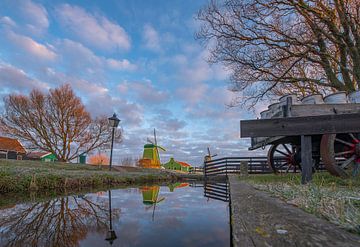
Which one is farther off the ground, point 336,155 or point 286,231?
point 336,155

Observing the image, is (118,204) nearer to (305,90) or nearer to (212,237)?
(212,237)

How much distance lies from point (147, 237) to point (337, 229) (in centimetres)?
158

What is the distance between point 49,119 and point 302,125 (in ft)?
62.1

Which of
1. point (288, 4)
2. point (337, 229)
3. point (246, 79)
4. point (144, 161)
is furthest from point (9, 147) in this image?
point (337, 229)

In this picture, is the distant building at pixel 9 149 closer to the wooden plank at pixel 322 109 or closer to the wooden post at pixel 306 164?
the wooden plank at pixel 322 109

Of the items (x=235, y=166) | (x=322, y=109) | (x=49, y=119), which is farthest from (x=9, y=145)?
(x=322, y=109)

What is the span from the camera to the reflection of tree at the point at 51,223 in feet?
7.02

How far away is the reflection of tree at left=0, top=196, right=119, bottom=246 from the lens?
2141mm

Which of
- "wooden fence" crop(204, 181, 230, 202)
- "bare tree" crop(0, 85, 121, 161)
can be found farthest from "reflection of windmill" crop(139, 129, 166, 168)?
"wooden fence" crop(204, 181, 230, 202)

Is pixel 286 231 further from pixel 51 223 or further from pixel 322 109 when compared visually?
pixel 322 109

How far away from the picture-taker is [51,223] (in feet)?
8.79

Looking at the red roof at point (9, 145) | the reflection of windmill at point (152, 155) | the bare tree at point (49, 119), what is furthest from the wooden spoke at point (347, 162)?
the red roof at point (9, 145)

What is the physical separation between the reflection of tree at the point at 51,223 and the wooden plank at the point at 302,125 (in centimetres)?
256

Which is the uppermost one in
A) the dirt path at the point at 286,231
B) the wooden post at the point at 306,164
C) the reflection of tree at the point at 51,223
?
the wooden post at the point at 306,164
